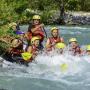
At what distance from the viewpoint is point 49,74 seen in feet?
40.7

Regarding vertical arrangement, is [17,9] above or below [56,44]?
above

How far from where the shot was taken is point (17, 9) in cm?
1178

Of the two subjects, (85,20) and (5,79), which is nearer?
(5,79)

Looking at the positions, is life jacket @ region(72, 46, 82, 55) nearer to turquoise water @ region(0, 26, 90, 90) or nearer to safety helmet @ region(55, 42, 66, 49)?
turquoise water @ region(0, 26, 90, 90)

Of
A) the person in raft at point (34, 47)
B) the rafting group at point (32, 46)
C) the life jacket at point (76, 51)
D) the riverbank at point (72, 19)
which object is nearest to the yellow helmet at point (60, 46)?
the rafting group at point (32, 46)

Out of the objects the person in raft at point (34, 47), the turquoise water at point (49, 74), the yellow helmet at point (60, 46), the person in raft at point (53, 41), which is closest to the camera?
the turquoise water at point (49, 74)

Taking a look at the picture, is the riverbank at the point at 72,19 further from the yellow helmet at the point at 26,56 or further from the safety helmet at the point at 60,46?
the yellow helmet at the point at 26,56

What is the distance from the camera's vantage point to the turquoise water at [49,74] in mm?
11023

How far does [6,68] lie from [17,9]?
1.96m

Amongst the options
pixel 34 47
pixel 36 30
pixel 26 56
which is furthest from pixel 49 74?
pixel 36 30

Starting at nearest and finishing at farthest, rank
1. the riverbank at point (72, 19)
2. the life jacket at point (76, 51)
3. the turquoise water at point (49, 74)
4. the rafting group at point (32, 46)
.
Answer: the turquoise water at point (49, 74), the rafting group at point (32, 46), the life jacket at point (76, 51), the riverbank at point (72, 19)

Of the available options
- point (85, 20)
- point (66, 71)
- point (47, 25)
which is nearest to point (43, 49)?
point (66, 71)

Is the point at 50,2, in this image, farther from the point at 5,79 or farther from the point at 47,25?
the point at 5,79

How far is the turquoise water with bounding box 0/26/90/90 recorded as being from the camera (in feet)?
36.2
